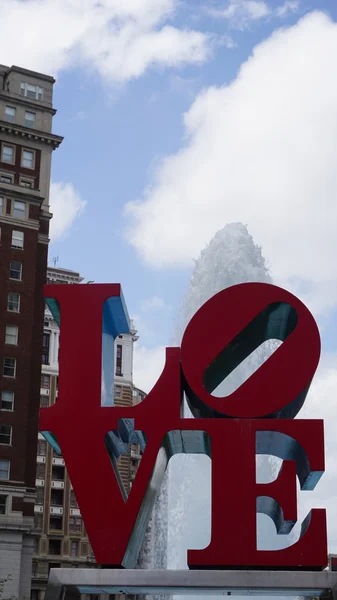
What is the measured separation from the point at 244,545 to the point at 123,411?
11.8 ft

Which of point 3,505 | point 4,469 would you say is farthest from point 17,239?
point 3,505

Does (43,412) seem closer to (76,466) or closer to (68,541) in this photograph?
(76,466)

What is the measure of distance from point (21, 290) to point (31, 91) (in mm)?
15229

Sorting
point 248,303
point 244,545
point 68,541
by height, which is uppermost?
point 68,541

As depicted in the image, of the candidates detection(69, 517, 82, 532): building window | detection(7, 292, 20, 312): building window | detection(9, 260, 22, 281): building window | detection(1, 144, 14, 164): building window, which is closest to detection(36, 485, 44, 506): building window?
detection(69, 517, 82, 532): building window

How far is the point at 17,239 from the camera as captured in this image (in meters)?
59.8

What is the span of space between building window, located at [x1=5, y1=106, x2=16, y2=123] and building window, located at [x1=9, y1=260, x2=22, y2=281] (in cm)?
1034

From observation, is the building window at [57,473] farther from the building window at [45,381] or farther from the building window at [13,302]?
the building window at [13,302]

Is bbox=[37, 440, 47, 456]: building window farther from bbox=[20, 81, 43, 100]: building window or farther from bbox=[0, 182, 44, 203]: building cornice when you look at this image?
bbox=[20, 81, 43, 100]: building window

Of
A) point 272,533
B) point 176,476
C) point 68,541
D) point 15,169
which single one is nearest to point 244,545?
point 272,533

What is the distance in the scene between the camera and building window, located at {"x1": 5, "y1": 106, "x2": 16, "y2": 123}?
63344mm

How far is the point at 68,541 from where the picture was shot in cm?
8212

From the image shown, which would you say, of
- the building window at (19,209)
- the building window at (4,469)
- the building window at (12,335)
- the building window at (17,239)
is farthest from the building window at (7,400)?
the building window at (19,209)

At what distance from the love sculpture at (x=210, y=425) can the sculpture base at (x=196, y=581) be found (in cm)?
52
